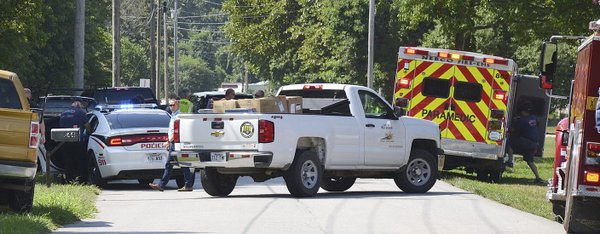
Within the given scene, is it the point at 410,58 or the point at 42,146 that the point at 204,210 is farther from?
the point at 410,58

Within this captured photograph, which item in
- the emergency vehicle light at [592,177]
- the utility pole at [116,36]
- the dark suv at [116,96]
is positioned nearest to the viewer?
the emergency vehicle light at [592,177]

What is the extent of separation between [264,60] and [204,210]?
5966cm

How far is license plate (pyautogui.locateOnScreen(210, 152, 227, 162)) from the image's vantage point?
765 inches

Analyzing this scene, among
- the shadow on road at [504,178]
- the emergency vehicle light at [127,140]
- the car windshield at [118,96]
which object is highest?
the car windshield at [118,96]

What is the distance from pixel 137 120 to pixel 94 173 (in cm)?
128

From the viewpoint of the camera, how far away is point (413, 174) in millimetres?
22016

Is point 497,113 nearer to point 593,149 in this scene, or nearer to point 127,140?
point 127,140

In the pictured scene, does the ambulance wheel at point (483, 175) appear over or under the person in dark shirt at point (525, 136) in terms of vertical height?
under

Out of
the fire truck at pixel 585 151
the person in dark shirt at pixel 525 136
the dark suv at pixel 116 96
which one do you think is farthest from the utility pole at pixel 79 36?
the fire truck at pixel 585 151

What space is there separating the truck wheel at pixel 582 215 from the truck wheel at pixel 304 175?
249 inches

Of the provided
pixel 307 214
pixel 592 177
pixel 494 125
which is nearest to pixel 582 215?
pixel 592 177

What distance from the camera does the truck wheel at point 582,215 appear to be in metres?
13.7

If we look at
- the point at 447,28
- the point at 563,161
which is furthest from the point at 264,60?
the point at 563,161

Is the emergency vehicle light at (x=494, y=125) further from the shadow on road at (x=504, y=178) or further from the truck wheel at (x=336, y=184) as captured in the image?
the truck wheel at (x=336, y=184)
